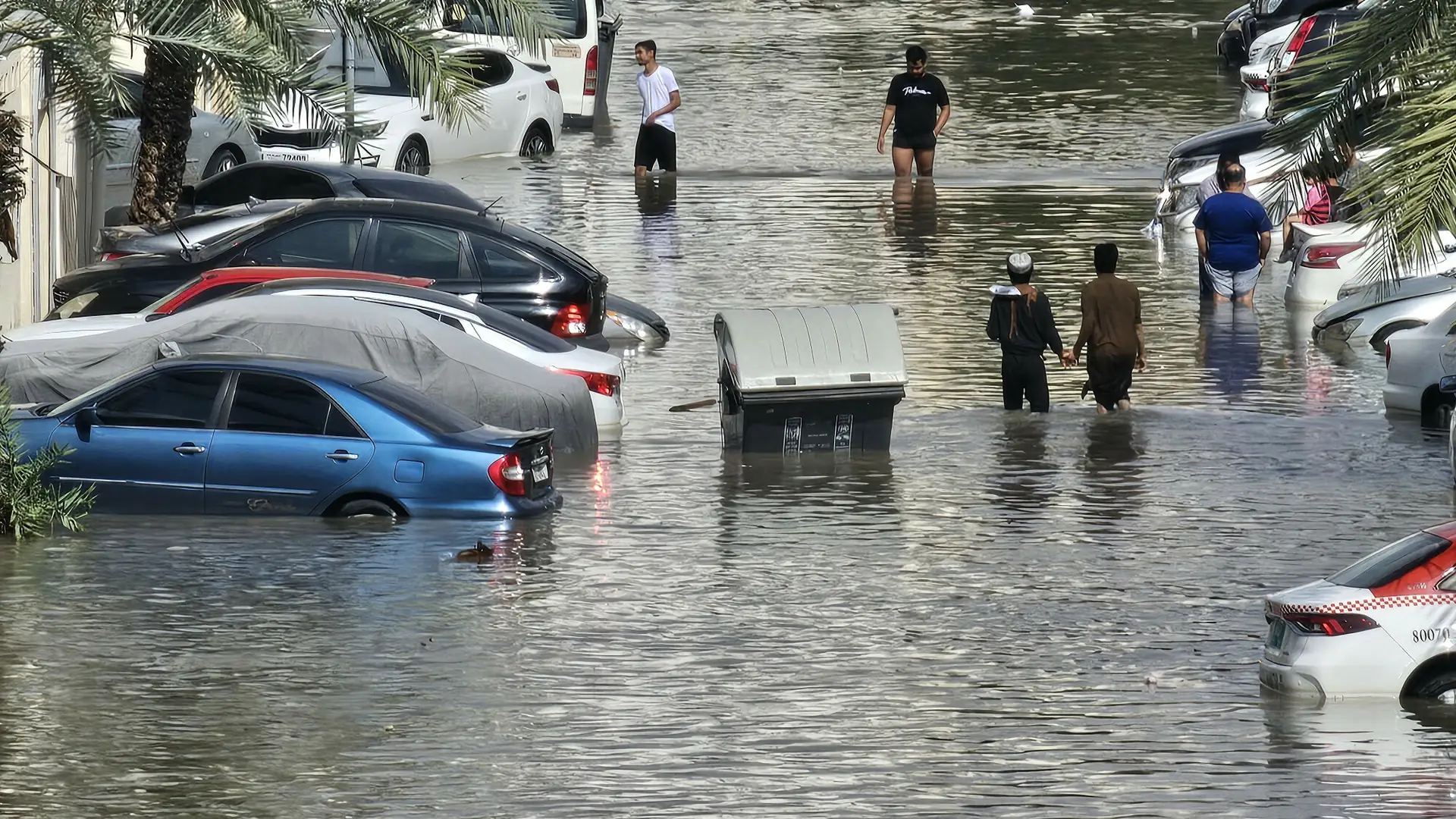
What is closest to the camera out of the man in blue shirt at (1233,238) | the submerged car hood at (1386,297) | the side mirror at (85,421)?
the side mirror at (85,421)

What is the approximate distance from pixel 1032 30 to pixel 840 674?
35971 mm

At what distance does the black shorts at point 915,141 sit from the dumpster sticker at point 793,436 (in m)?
14.0

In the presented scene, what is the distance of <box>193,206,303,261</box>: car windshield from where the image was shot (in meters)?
21.0

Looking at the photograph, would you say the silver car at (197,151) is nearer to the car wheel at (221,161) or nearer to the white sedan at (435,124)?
the car wheel at (221,161)

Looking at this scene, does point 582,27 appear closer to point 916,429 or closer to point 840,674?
point 916,429

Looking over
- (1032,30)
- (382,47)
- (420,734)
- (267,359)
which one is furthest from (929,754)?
(1032,30)

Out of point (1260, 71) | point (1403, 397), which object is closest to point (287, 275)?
point (1403, 397)

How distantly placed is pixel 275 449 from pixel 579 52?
21.2m

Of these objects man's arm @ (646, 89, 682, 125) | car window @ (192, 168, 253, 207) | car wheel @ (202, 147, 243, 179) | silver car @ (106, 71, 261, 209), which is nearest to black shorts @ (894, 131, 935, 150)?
man's arm @ (646, 89, 682, 125)

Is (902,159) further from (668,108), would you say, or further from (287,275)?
(287,275)

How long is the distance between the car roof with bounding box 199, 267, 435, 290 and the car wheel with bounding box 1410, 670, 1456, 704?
Result: 1000 centimetres

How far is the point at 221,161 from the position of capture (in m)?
29.1

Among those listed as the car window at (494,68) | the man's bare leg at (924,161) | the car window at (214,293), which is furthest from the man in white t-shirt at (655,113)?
the car window at (214,293)

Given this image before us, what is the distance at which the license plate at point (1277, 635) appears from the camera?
11.9 meters
